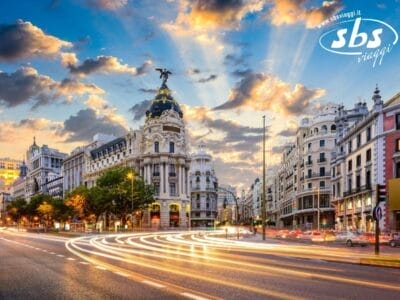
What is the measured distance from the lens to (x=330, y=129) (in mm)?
97812

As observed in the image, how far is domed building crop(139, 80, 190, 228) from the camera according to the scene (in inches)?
4658

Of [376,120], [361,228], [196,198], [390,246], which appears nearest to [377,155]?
[376,120]

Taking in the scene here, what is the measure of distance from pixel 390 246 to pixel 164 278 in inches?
1177

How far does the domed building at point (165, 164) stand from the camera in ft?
388

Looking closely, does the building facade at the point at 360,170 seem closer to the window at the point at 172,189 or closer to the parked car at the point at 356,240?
the parked car at the point at 356,240

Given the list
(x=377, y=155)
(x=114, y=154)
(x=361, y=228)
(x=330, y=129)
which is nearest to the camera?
(x=377, y=155)

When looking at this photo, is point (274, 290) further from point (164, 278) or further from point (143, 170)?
point (143, 170)

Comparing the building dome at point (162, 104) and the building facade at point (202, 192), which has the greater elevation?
the building dome at point (162, 104)

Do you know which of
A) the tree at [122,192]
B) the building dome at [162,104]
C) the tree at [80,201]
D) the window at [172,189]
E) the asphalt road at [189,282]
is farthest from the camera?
the building dome at [162,104]

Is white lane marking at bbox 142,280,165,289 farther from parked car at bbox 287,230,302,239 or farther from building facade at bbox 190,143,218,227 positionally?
building facade at bbox 190,143,218,227

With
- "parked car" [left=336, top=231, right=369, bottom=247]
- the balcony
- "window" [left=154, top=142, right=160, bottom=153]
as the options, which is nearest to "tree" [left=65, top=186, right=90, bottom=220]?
"window" [left=154, top=142, right=160, bottom=153]

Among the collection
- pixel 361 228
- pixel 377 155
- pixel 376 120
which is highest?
pixel 376 120

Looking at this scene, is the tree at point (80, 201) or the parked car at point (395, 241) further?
the tree at point (80, 201)

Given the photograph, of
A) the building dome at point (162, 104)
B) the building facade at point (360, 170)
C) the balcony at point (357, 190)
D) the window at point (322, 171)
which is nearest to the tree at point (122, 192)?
the building dome at point (162, 104)
